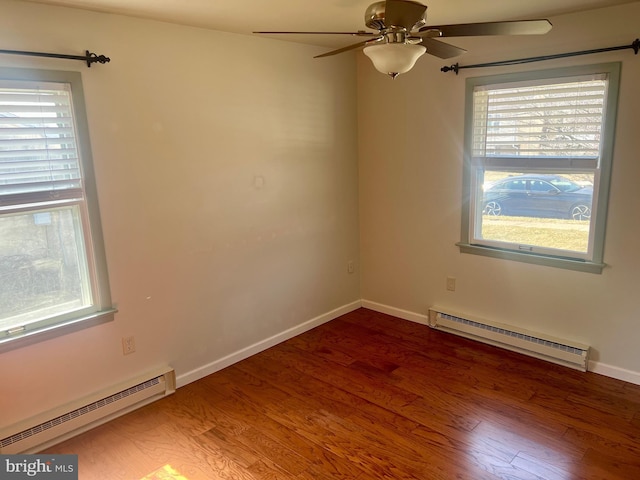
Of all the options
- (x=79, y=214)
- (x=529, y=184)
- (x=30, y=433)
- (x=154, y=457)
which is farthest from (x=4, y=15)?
(x=529, y=184)

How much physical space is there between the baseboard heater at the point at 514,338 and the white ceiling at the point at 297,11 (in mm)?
2161

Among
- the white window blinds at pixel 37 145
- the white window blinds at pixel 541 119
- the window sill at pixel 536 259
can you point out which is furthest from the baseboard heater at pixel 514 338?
the white window blinds at pixel 37 145

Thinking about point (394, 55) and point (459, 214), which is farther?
point (459, 214)

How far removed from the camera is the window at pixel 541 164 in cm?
291

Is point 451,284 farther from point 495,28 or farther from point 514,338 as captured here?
point 495,28

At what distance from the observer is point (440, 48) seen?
2.13 metres

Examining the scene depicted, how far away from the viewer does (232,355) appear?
3.42m

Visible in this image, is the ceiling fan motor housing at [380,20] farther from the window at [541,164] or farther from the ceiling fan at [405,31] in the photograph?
the window at [541,164]

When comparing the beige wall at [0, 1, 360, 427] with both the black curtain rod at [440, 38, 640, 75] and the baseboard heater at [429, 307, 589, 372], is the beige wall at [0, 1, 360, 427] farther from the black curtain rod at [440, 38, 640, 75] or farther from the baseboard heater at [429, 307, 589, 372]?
the baseboard heater at [429, 307, 589, 372]

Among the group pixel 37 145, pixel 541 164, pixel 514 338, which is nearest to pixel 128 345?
pixel 37 145

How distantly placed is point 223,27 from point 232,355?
2.26 m

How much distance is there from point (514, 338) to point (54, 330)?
10.1ft

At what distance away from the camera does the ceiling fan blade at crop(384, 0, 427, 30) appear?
1.57m

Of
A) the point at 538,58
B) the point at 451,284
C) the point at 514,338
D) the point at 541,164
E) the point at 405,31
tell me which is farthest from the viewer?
the point at 451,284
